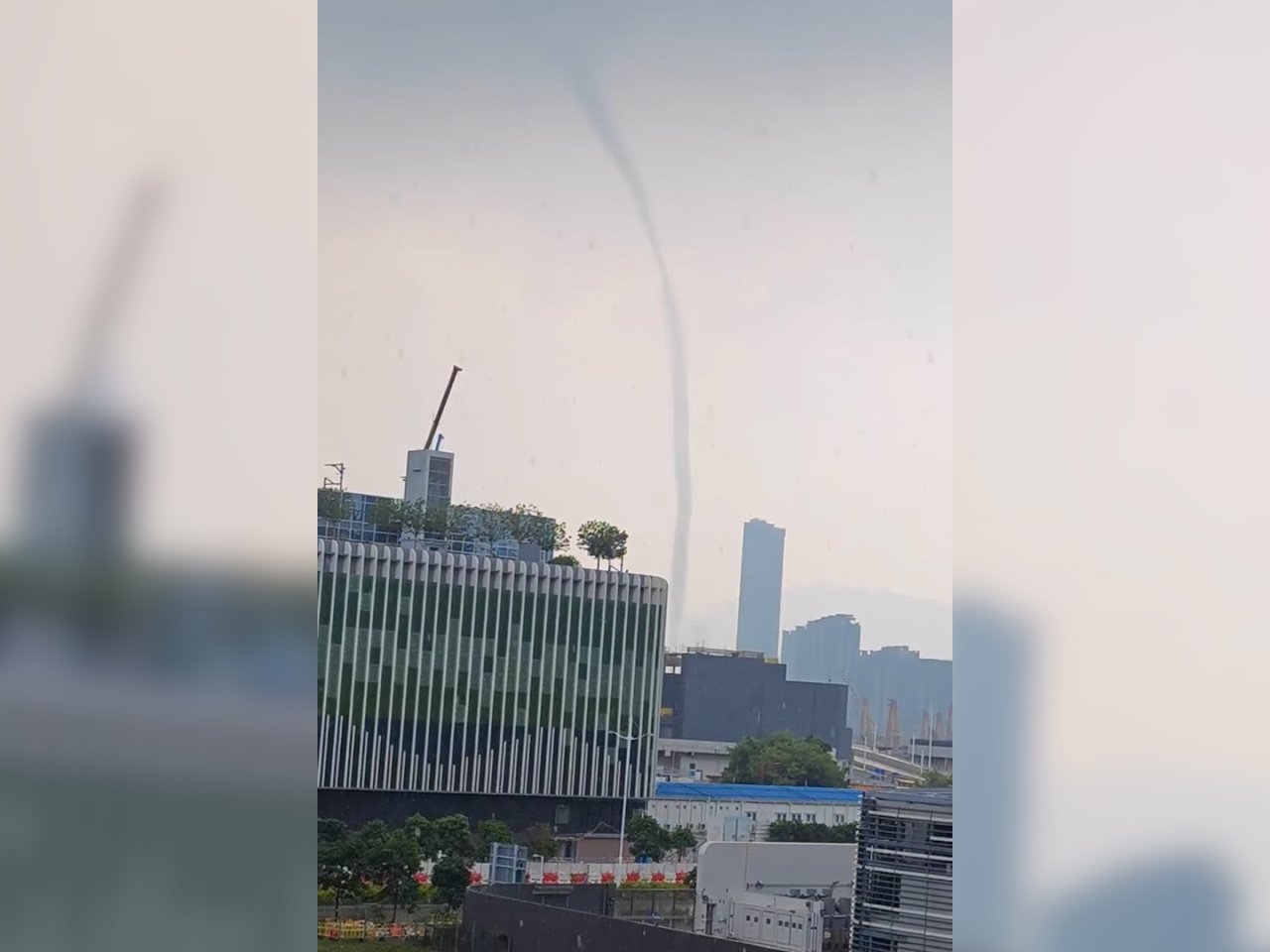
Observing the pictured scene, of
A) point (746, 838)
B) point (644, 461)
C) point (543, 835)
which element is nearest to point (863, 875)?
point (746, 838)

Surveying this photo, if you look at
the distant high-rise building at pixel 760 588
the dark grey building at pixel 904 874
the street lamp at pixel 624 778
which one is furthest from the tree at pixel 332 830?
the dark grey building at pixel 904 874

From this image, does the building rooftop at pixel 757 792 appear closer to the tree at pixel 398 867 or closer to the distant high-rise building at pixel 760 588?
the distant high-rise building at pixel 760 588

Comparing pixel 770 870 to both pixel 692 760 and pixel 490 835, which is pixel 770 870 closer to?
pixel 692 760

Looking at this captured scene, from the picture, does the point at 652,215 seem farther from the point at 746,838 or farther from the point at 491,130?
the point at 746,838

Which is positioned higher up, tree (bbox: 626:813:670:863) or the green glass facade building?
the green glass facade building

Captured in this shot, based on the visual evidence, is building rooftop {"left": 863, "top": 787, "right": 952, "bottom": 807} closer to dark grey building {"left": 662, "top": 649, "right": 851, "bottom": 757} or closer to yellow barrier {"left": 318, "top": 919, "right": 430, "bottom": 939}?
dark grey building {"left": 662, "top": 649, "right": 851, "bottom": 757}

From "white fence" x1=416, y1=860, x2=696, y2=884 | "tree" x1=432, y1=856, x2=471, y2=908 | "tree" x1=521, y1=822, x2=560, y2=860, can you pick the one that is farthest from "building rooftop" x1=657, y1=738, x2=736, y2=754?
"tree" x1=432, y1=856, x2=471, y2=908
